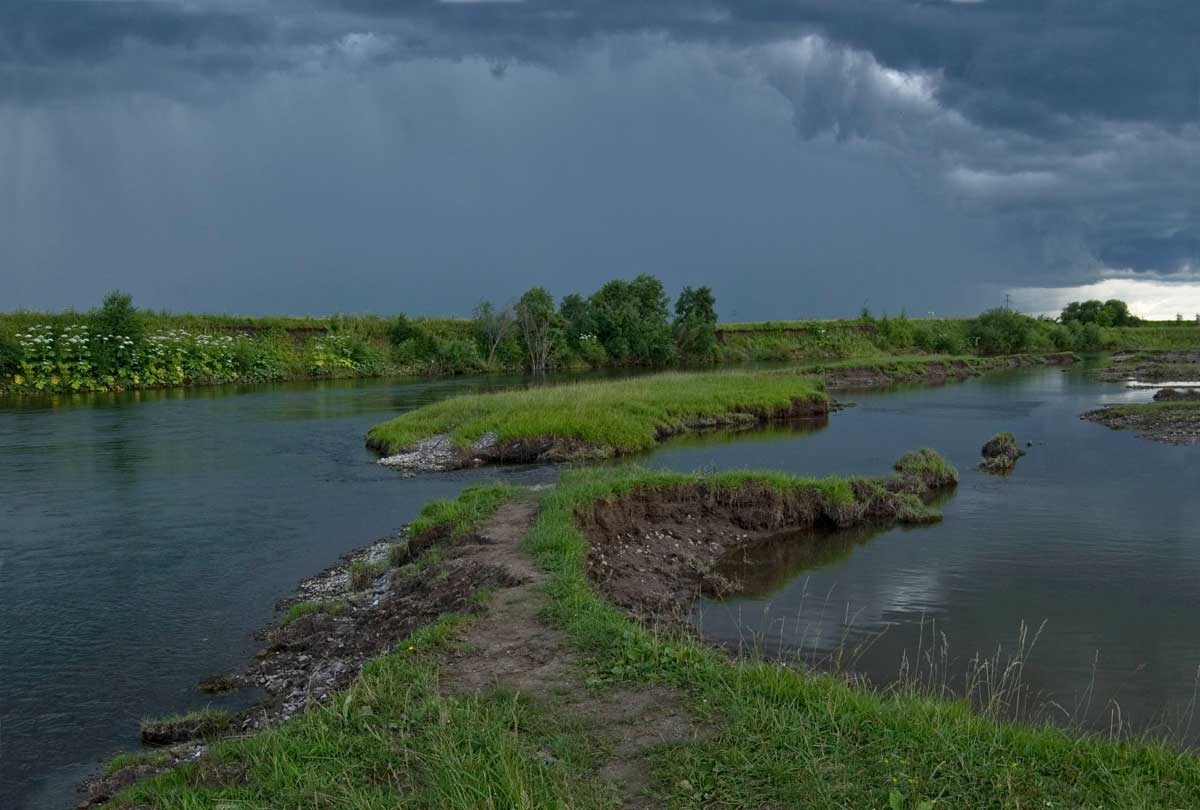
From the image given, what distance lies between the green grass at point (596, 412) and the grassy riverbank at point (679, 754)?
2404cm

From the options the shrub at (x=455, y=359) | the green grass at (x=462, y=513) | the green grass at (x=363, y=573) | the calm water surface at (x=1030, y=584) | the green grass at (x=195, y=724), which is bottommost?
the calm water surface at (x=1030, y=584)

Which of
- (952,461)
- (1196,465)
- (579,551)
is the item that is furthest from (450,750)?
(1196,465)

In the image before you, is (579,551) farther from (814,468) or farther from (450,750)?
(814,468)

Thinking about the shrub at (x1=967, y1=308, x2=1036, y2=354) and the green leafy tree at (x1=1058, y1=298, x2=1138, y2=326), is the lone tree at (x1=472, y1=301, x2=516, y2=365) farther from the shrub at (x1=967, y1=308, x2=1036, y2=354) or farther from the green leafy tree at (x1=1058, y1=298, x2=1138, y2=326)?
the green leafy tree at (x1=1058, y1=298, x2=1138, y2=326)

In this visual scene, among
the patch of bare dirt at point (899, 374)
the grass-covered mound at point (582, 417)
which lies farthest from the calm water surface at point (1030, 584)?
the patch of bare dirt at point (899, 374)

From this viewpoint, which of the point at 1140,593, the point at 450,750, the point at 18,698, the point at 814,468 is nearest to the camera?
the point at 450,750

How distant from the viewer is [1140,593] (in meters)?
17.0

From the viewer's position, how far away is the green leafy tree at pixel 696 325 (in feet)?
346

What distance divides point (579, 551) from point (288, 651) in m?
5.14

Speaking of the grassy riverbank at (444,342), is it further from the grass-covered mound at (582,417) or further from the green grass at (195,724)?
the green grass at (195,724)

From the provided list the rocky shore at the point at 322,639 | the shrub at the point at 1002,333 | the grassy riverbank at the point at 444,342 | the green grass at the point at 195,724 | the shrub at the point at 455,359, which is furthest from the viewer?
the shrub at the point at 1002,333

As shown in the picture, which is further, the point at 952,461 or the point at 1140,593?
the point at 952,461

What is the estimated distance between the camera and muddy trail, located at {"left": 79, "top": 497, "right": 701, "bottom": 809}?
8508mm

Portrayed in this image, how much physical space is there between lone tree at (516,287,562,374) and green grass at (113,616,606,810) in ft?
270
